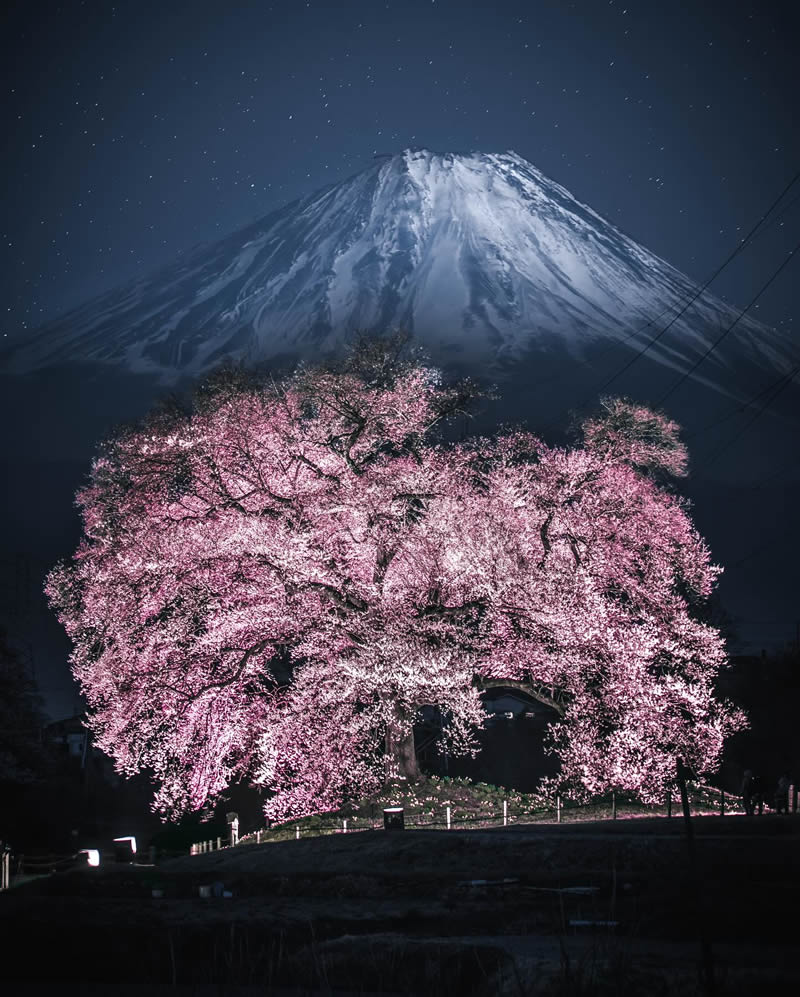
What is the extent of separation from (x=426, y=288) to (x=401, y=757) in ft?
309

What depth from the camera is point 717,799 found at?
20.2 meters

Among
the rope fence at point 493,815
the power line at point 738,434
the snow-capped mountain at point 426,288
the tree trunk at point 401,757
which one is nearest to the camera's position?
the rope fence at point 493,815

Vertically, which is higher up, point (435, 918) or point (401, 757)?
point (401, 757)

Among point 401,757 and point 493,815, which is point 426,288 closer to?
point 401,757

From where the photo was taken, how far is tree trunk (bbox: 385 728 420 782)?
746 inches

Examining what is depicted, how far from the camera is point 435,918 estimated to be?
8.39 meters

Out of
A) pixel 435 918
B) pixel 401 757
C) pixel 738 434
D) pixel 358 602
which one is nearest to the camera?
pixel 435 918

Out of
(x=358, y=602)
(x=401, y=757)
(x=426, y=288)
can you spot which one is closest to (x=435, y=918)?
(x=358, y=602)

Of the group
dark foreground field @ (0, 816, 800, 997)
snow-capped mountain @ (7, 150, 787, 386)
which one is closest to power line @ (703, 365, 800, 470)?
snow-capped mountain @ (7, 150, 787, 386)

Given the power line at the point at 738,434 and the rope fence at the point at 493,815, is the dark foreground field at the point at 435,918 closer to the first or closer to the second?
the rope fence at the point at 493,815

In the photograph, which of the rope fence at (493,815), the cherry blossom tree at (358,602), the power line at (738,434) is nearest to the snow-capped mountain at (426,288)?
the power line at (738,434)

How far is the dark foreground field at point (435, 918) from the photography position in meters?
5.67

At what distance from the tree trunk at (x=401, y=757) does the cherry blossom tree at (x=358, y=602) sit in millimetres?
47

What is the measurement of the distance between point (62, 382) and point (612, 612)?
366 feet
